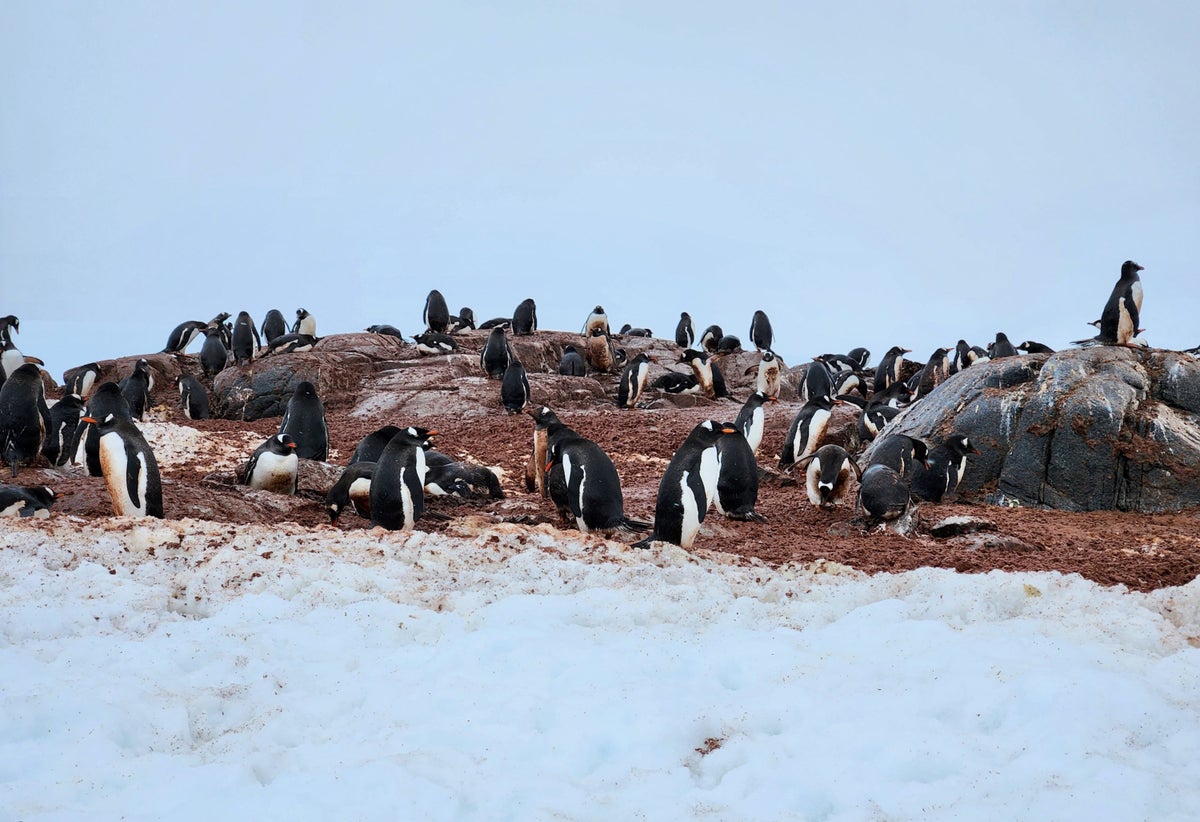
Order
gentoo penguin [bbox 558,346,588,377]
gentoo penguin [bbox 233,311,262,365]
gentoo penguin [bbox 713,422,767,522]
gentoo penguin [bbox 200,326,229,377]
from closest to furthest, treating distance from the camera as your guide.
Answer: gentoo penguin [bbox 713,422,767,522]
gentoo penguin [bbox 233,311,262,365]
gentoo penguin [bbox 200,326,229,377]
gentoo penguin [bbox 558,346,588,377]

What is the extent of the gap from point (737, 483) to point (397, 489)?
11.1 feet

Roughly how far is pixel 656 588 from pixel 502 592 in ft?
3.10

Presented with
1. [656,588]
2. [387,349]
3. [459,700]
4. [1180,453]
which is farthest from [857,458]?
[387,349]

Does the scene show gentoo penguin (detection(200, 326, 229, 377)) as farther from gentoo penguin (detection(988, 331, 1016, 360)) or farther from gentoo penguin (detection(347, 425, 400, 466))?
gentoo penguin (detection(988, 331, 1016, 360))

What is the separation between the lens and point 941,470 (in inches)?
436

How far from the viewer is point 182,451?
1405 centimetres

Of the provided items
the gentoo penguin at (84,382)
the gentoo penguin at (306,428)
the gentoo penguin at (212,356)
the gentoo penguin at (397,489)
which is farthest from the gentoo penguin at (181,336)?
the gentoo penguin at (397,489)

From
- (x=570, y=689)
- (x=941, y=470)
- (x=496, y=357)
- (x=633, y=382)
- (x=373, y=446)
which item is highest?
(x=496, y=357)

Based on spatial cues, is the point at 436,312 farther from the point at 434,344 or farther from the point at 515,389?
the point at 515,389

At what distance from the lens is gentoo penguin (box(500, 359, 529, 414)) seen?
750 inches

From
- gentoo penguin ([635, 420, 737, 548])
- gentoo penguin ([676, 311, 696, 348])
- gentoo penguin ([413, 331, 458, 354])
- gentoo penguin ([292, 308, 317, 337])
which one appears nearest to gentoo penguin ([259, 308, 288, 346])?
gentoo penguin ([292, 308, 317, 337])

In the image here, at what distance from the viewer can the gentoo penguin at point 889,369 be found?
2336cm

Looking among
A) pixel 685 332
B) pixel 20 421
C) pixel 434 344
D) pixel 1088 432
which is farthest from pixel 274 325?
pixel 1088 432

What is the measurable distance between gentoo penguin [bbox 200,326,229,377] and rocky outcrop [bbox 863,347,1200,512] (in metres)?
17.6
